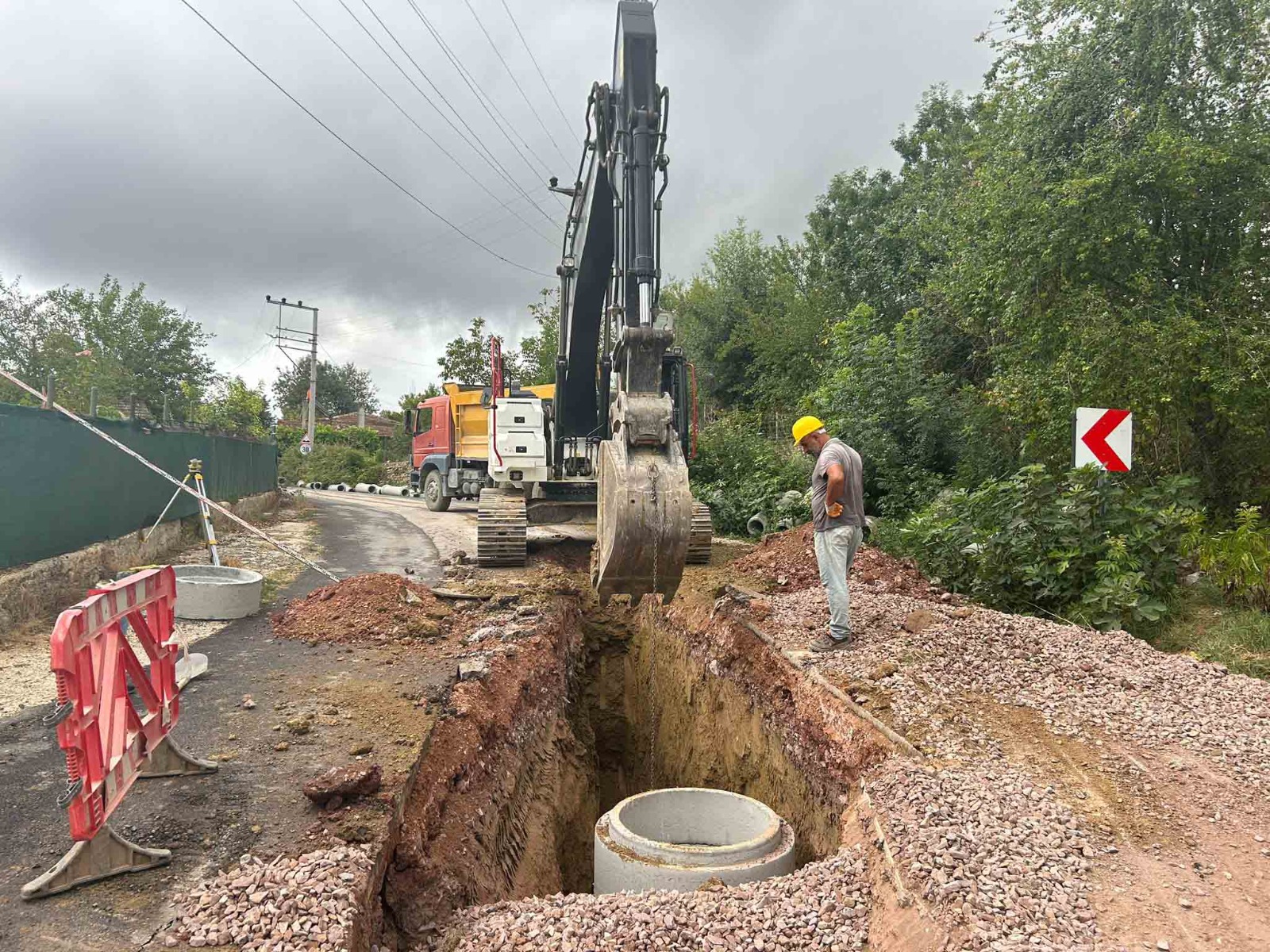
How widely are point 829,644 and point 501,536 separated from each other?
17.0ft

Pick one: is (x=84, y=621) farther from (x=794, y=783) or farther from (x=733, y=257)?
(x=733, y=257)

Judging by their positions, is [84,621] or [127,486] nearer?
[84,621]

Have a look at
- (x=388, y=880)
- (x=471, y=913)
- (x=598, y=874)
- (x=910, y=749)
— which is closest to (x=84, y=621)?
(x=388, y=880)

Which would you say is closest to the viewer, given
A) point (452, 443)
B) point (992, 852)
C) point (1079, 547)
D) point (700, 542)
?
point (992, 852)

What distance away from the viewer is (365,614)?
771 centimetres

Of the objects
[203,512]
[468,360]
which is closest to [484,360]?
[468,360]

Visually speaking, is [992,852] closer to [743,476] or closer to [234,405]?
[743,476]

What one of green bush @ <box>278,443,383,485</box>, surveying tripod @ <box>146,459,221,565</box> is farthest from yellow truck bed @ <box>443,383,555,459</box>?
green bush @ <box>278,443,383,485</box>

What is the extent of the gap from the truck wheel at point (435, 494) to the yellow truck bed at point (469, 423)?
1511 mm

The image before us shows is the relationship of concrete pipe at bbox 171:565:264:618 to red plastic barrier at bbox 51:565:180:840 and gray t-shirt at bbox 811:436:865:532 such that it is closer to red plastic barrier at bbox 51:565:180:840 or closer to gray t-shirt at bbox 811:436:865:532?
red plastic barrier at bbox 51:565:180:840

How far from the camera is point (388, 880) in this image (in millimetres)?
3773

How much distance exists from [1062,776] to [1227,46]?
1051 cm

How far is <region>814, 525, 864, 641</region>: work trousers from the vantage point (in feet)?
20.5

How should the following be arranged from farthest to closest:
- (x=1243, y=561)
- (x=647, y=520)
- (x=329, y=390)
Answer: (x=329, y=390) < (x=1243, y=561) < (x=647, y=520)
